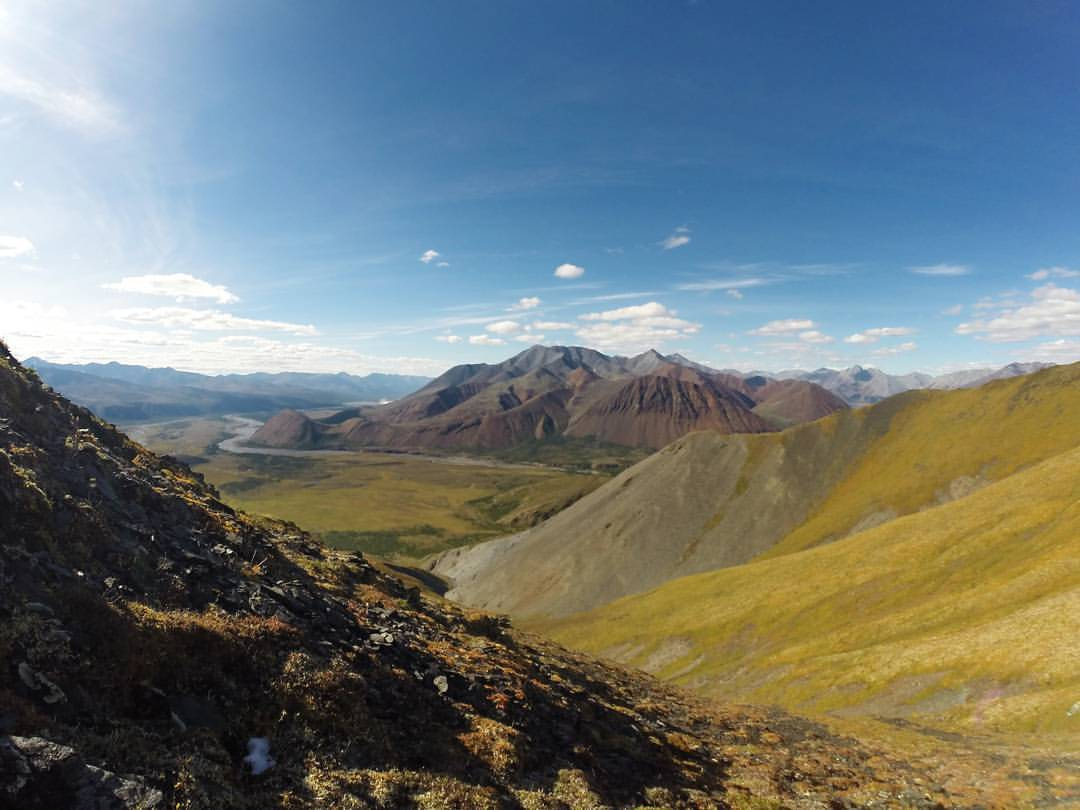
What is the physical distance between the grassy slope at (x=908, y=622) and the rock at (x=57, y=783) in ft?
180

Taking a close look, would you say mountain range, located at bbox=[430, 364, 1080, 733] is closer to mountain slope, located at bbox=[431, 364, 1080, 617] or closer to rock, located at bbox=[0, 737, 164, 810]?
mountain slope, located at bbox=[431, 364, 1080, 617]

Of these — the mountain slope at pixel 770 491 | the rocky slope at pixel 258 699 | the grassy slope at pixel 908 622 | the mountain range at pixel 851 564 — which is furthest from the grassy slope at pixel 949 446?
the rocky slope at pixel 258 699

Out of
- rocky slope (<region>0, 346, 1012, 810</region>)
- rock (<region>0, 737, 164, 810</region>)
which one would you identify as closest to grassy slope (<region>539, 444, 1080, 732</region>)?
rocky slope (<region>0, 346, 1012, 810</region>)

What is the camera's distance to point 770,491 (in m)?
150

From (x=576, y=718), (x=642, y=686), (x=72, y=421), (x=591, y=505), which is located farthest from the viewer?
(x=591, y=505)

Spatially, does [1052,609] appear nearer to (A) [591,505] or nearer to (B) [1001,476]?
(B) [1001,476]

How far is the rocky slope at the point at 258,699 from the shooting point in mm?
12438

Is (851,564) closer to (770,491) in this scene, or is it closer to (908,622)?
(908,622)

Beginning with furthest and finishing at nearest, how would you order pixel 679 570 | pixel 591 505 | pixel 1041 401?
pixel 591 505 < pixel 1041 401 < pixel 679 570

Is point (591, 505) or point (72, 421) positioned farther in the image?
point (591, 505)

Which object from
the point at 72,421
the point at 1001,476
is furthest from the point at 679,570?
the point at 72,421

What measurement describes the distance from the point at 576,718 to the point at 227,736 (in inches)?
670

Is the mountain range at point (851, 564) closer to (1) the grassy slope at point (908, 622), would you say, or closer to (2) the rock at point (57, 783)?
(1) the grassy slope at point (908, 622)

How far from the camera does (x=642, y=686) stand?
4444cm
